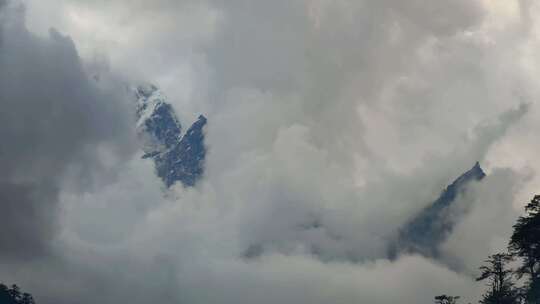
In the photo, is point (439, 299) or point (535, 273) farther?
point (439, 299)

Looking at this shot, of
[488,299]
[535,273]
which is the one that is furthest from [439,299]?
[535,273]

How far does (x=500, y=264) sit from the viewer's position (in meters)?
127

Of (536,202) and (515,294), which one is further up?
(536,202)

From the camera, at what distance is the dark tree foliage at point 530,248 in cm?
11806

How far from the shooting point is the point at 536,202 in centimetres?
12438

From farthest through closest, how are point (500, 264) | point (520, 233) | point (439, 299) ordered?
point (439, 299) → point (500, 264) → point (520, 233)

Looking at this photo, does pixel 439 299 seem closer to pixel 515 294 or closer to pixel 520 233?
pixel 515 294

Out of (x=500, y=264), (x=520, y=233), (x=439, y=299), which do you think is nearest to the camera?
(x=520, y=233)

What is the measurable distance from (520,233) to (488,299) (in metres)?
17.9

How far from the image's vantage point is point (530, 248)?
4722 inches

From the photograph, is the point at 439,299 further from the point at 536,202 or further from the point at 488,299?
the point at 536,202

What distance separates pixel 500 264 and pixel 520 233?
1023 cm

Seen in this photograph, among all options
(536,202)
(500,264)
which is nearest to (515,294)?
(500,264)

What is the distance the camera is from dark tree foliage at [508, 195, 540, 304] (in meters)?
118
